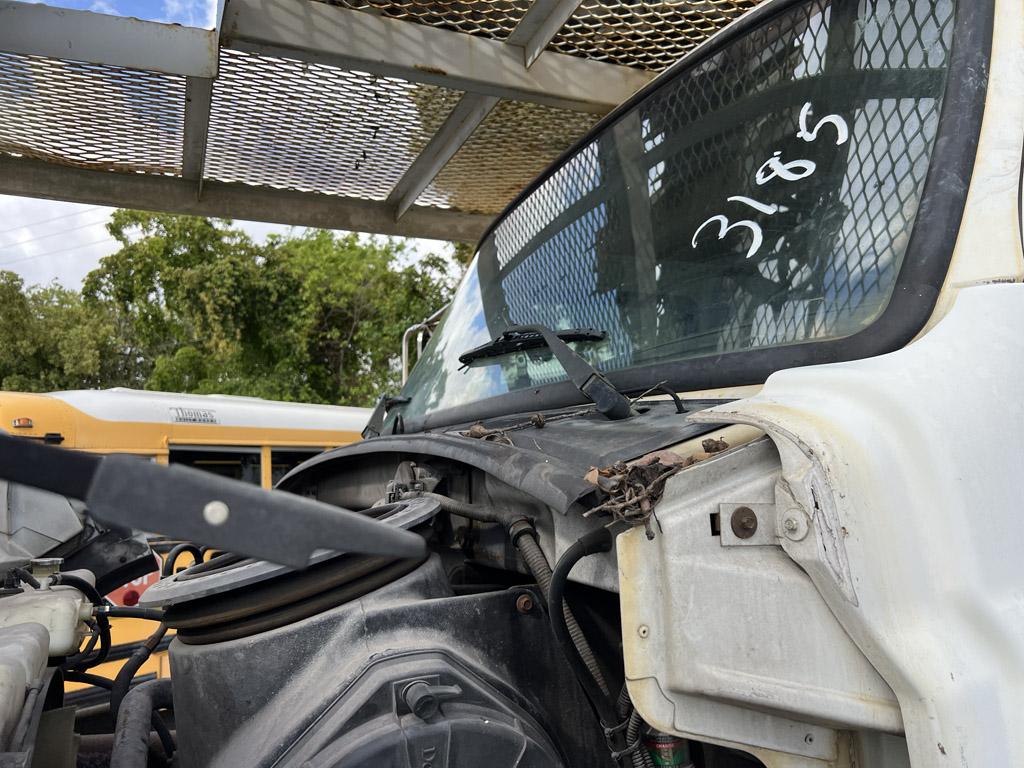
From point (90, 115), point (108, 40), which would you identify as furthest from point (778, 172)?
point (90, 115)

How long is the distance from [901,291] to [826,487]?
Result: 51 centimetres

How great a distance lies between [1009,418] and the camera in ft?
4.42

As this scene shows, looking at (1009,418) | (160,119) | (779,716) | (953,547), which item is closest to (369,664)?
(779,716)

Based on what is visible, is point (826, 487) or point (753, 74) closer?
point (826, 487)

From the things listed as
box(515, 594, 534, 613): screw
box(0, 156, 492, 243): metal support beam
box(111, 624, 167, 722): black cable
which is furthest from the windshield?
box(0, 156, 492, 243): metal support beam

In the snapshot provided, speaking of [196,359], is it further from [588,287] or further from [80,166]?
[588,287]

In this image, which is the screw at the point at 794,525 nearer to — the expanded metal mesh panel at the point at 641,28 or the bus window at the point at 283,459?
the expanded metal mesh panel at the point at 641,28

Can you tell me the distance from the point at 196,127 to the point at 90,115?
1.55 feet

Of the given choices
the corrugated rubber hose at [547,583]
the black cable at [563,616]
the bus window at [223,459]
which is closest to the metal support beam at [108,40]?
the corrugated rubber hose at [547,583]

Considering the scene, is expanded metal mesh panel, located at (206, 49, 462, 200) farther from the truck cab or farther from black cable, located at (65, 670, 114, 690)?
black cable, located at (65, 670, 114, 690)

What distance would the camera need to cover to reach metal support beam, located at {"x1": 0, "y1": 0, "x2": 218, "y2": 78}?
11.0 ft

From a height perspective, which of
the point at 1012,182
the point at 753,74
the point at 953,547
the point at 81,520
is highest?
the point at 753,74

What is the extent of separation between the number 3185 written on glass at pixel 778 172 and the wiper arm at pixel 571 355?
41cm

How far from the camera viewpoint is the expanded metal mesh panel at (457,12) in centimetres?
362
